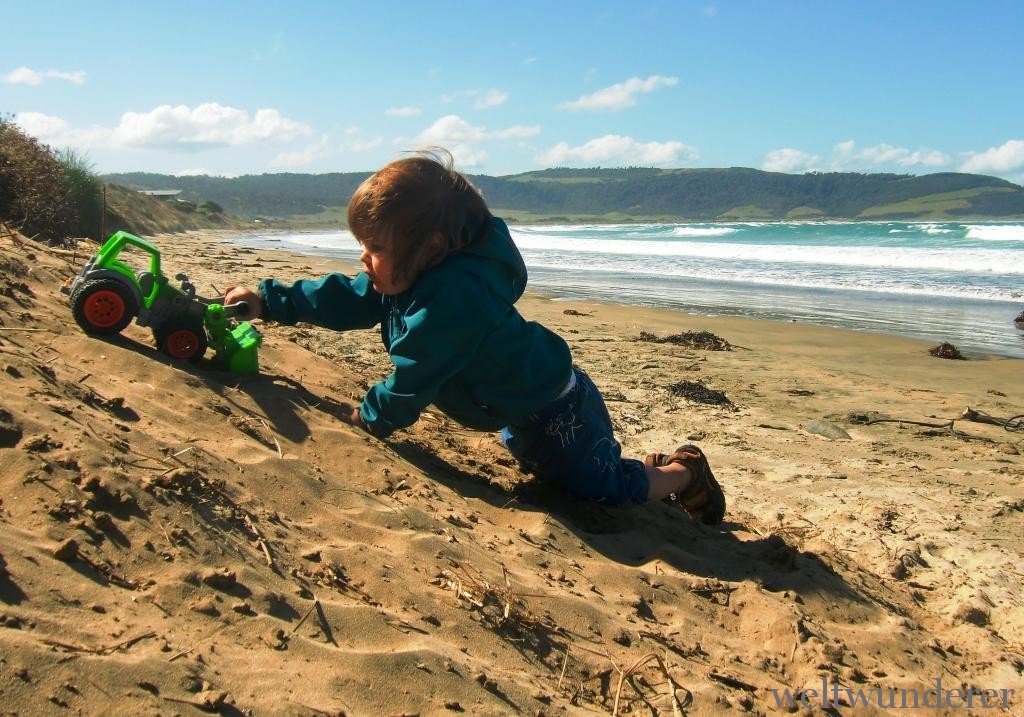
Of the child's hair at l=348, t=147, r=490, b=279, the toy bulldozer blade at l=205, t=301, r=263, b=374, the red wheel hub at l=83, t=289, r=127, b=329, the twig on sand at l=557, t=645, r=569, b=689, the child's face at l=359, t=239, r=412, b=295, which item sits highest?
the child's hair at l=348, t=147, r=490, b=279

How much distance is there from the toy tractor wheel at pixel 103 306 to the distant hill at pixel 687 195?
6955cm

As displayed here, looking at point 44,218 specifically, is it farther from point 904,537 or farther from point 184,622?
point 904,537

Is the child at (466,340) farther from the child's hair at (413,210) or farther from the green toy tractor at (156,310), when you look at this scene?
the green toy tractor at (156,310)

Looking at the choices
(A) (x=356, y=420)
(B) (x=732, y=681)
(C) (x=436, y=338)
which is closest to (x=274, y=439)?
(A) (x=356, y=420)

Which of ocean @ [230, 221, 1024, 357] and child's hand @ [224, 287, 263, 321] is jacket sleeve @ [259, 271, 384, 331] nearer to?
child's hand @ [224, 287, 263, 321]

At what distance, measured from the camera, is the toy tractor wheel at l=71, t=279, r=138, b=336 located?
132 inches

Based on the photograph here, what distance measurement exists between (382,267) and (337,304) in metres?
0.61

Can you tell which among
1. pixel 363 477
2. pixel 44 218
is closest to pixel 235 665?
pixel 363 477

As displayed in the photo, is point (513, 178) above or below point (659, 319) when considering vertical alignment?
above

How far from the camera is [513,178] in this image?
139250 millimetres

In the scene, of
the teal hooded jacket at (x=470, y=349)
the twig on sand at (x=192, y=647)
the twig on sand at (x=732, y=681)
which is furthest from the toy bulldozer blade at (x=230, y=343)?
the twig on sand at (x=732, y=681)

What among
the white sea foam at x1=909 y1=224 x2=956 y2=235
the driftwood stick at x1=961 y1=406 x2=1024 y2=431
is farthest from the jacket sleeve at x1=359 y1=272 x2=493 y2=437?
the white sea foam at x1=909 y1=224 x2=956 y2=235

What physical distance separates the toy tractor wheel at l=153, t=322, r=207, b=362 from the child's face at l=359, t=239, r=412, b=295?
966 mm

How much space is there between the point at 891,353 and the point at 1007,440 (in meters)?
3.60
